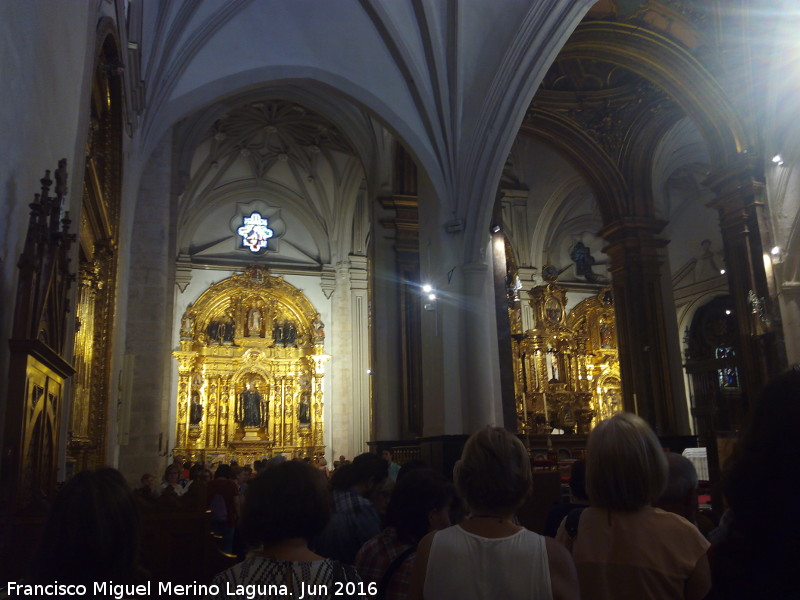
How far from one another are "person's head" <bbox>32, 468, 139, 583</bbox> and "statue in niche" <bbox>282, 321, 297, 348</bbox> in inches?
794

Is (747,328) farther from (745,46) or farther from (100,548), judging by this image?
(100,548)

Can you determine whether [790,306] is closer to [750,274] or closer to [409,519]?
[750,274]

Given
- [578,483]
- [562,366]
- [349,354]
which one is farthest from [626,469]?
[349,354]

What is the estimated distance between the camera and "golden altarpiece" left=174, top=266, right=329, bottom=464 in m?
20.0

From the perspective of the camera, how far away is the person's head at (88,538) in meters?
1.38

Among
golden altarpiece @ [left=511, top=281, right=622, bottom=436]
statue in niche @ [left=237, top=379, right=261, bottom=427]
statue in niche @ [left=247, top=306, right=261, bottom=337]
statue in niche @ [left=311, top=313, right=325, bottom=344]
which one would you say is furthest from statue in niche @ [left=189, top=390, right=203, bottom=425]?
golden altarpiece @ [left=511, top=281, right=622, bottom=436]

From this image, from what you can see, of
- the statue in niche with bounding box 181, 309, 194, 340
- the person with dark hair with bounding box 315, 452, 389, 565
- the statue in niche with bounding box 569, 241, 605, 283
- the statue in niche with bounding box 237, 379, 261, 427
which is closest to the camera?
the person with dark hair with bounding box 315, 452, 389, 565

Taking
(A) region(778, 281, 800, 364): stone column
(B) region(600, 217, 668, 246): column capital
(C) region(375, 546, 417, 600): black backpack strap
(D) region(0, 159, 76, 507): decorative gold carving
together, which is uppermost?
(B) region(600, 217, 668, 246): column capital

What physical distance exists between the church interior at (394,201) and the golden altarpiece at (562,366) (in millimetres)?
92

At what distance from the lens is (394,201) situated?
13344 mm

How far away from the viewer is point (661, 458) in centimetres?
187

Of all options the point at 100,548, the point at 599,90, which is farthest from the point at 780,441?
the point at 599,90

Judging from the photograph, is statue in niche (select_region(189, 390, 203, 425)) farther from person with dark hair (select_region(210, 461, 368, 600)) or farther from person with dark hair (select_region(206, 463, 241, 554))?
person with dark hair (select_region(210, 461, 368, 600))

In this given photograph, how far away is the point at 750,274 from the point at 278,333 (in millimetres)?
14430
